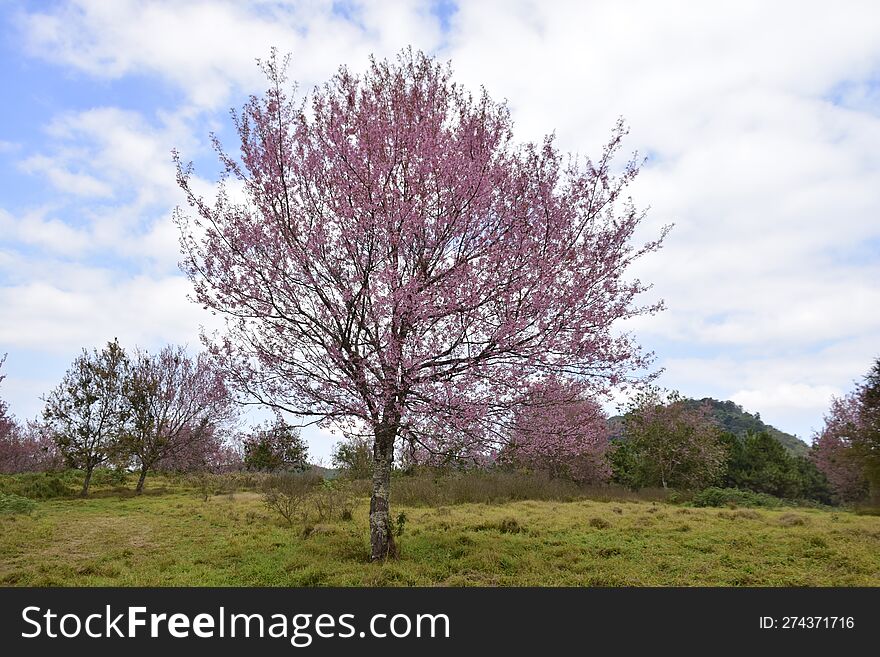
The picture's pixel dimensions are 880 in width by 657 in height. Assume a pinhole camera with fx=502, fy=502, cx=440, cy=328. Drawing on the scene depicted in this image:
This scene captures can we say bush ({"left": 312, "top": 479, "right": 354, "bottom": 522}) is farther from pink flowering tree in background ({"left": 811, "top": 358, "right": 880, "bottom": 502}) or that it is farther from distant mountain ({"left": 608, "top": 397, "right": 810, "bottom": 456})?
distant mountain ({"left": 608, "top": 397, "right": 810, "bottom": 456})

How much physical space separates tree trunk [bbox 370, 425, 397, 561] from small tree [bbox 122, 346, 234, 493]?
2166 centimetres

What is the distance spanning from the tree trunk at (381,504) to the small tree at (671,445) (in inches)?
1091

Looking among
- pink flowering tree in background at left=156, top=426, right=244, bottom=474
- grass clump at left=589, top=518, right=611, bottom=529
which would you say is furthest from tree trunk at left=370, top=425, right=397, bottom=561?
pink flowering tree in background at left=156, top=426, right=244, bottom=474

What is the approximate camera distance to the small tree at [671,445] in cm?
3534

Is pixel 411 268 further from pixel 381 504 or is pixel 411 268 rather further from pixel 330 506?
pixel 330 506

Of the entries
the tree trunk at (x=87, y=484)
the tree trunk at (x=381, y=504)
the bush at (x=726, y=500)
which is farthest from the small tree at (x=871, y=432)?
the tree trunk at (x=87, y=484)

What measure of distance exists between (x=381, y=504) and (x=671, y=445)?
3078 cm

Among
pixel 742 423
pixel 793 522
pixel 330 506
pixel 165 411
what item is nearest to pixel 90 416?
pixel 165 411

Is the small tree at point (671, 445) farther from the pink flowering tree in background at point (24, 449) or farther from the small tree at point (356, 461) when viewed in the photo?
the pink flowering tree in background at point (24, 449)

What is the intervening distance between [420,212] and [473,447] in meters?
4.74

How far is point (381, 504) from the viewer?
1077 centimetres

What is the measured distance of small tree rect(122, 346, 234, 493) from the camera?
30.4 meters

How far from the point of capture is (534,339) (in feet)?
31.3
